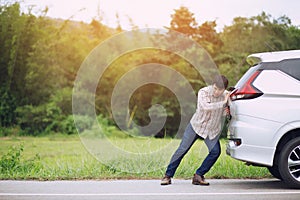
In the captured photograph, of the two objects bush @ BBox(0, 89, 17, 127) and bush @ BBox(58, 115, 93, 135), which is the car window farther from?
bush @ BBox(0, 89, 17, 127)

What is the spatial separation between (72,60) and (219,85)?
16.7 meters

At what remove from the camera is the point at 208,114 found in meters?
6.98

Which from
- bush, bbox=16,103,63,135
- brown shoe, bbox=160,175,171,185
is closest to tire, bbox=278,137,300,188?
brown shoe, bbox=160,175,171,185

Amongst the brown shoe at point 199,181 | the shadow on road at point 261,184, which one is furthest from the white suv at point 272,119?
the brown shoe at point 199,181

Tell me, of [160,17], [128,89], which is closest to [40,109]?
[128,89]

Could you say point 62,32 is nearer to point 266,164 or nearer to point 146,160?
point 146,160

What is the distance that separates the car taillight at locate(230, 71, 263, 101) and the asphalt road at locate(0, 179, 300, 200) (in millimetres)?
1225


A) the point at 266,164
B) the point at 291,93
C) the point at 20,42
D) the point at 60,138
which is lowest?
the point at 60,138

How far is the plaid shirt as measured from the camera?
6.91 meters

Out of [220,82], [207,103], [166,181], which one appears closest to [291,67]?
[220,82]

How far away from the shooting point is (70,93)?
22516 millimetres

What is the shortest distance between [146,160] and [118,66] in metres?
14.5

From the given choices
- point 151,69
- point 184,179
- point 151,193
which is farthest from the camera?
point 151,69

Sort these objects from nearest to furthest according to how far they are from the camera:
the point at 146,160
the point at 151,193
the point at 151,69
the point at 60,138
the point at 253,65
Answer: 1. the point at 151,193
2. the point at 253,65
3. the point at 146,160
4. the point at 60,138
5. the point at 151,69
